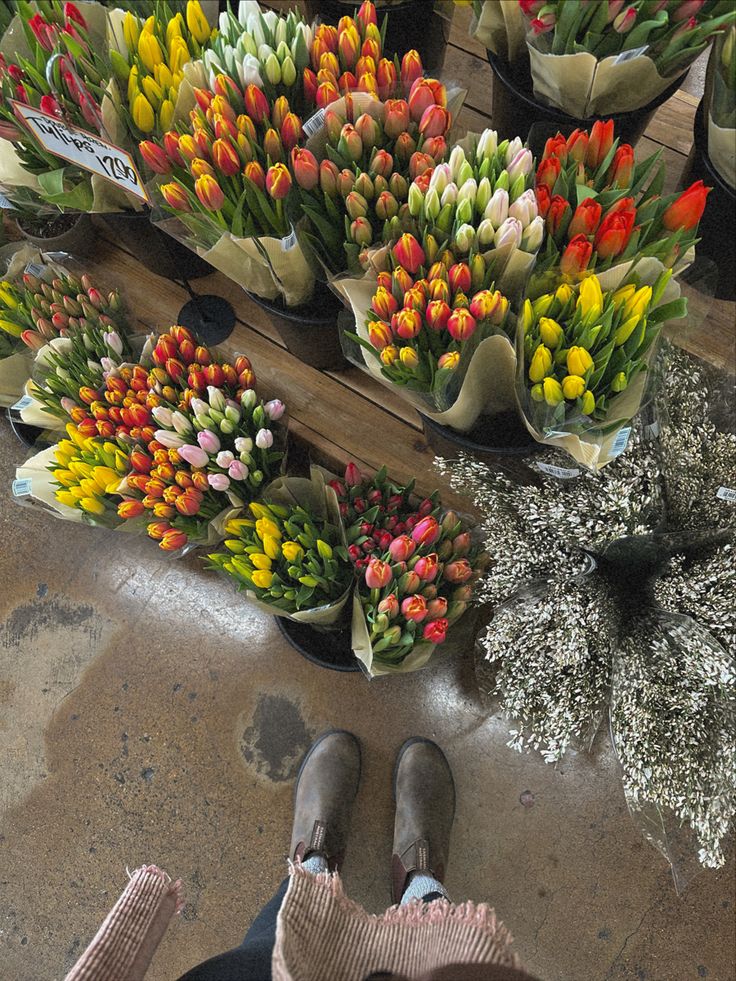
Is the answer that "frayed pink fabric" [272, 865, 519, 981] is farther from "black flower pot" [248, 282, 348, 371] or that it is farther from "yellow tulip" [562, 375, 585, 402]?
"black flower pot" [248, 282, 348, 371]

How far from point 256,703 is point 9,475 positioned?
973mm

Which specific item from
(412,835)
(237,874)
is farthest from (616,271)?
(237,874)

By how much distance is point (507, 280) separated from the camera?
1.00m

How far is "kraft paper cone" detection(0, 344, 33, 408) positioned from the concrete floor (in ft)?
1.46

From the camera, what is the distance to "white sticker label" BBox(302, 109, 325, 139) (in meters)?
1.05

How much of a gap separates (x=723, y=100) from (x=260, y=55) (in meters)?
0.71

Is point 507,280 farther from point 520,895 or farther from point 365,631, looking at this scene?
point 520,895

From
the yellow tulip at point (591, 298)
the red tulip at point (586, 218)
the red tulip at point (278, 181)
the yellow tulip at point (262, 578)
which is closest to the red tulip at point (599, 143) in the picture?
the red tulip at point (586, 218)

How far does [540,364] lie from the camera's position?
0.93 meters

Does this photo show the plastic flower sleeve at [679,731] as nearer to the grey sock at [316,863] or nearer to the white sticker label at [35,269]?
the grey sock at [316,863]

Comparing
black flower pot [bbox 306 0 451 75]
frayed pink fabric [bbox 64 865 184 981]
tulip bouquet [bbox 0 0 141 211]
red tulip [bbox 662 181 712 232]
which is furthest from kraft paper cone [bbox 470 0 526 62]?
frayed pink fabric [bbox 64 865 184 981]

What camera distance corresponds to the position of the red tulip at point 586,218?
36.5 inches

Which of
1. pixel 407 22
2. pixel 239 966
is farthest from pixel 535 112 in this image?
pixel 239 966

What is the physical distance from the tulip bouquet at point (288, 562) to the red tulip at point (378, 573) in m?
0.11
